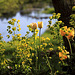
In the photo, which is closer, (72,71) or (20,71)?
(72,71)

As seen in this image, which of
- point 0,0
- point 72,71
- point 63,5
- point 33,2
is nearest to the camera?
point 72,71

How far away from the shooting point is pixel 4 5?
34.8 m

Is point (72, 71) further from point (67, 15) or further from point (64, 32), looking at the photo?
point (67, 15)

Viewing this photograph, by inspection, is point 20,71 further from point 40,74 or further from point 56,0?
point 56,0

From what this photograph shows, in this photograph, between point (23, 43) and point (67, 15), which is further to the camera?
point (67, 15)

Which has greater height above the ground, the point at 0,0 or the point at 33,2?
the point at 33,2

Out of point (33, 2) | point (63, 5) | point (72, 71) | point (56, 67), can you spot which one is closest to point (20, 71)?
point (56, 67)

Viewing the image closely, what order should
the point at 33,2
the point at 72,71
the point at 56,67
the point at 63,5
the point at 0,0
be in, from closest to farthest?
the point at 72,71, the point at 56,67, the point at 63,5, the point at 0,0, the point at 33,2

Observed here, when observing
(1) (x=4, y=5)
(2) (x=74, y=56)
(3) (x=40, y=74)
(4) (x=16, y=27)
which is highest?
(1) (x=4, y=5)

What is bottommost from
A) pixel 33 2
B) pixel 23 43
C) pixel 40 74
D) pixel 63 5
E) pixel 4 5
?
pixel 40 74

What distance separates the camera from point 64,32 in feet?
7.01

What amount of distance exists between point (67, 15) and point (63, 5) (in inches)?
11.9

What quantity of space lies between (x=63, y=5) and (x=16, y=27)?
1527 mm

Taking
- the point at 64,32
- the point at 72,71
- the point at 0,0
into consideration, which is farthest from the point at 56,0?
the point at 0,0
